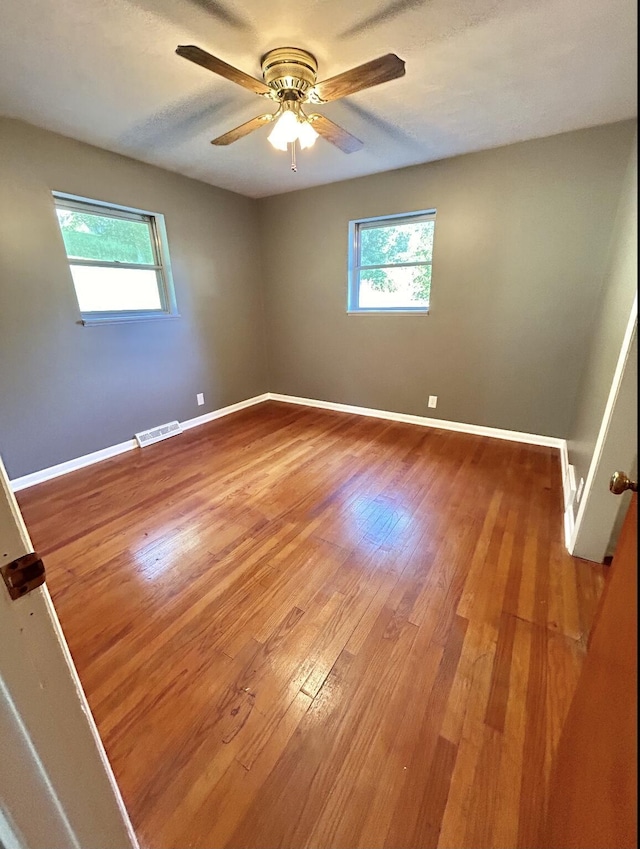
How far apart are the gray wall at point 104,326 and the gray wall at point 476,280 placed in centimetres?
76

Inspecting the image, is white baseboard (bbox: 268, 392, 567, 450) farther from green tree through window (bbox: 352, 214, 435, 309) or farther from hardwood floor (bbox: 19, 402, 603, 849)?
green tree through window (bbox: 352, 214, 435, 309)

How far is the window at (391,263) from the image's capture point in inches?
132

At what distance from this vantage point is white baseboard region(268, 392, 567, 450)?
125 inches

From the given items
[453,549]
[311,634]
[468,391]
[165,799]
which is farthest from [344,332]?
Result: [165,799]

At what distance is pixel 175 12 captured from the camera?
1.46m

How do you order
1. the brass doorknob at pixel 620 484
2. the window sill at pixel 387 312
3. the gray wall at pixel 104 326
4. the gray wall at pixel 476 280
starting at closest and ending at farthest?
the brass doorknob at pixel 620 484
the gray wall at pixel 104 326
the gray wall at pixel 476 280
the window sill at pixel 387 312

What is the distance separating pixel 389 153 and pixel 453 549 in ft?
10.0

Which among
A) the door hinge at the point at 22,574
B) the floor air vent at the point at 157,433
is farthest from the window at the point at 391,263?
the door hinge at the point at 22,574

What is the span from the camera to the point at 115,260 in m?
3.03

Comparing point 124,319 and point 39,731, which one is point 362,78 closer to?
point 39,731

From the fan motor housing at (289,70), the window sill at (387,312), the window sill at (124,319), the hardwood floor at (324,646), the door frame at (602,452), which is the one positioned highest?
the fan motor housing at (289,70)

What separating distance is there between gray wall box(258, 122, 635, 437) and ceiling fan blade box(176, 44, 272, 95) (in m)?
1.55

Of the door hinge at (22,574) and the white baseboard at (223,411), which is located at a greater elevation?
the door hinge at (22,574)

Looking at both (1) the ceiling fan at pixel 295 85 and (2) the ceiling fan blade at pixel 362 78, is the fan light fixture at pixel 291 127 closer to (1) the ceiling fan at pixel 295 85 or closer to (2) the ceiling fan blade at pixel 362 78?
(1) the ceiling fan at pixel 295 85
